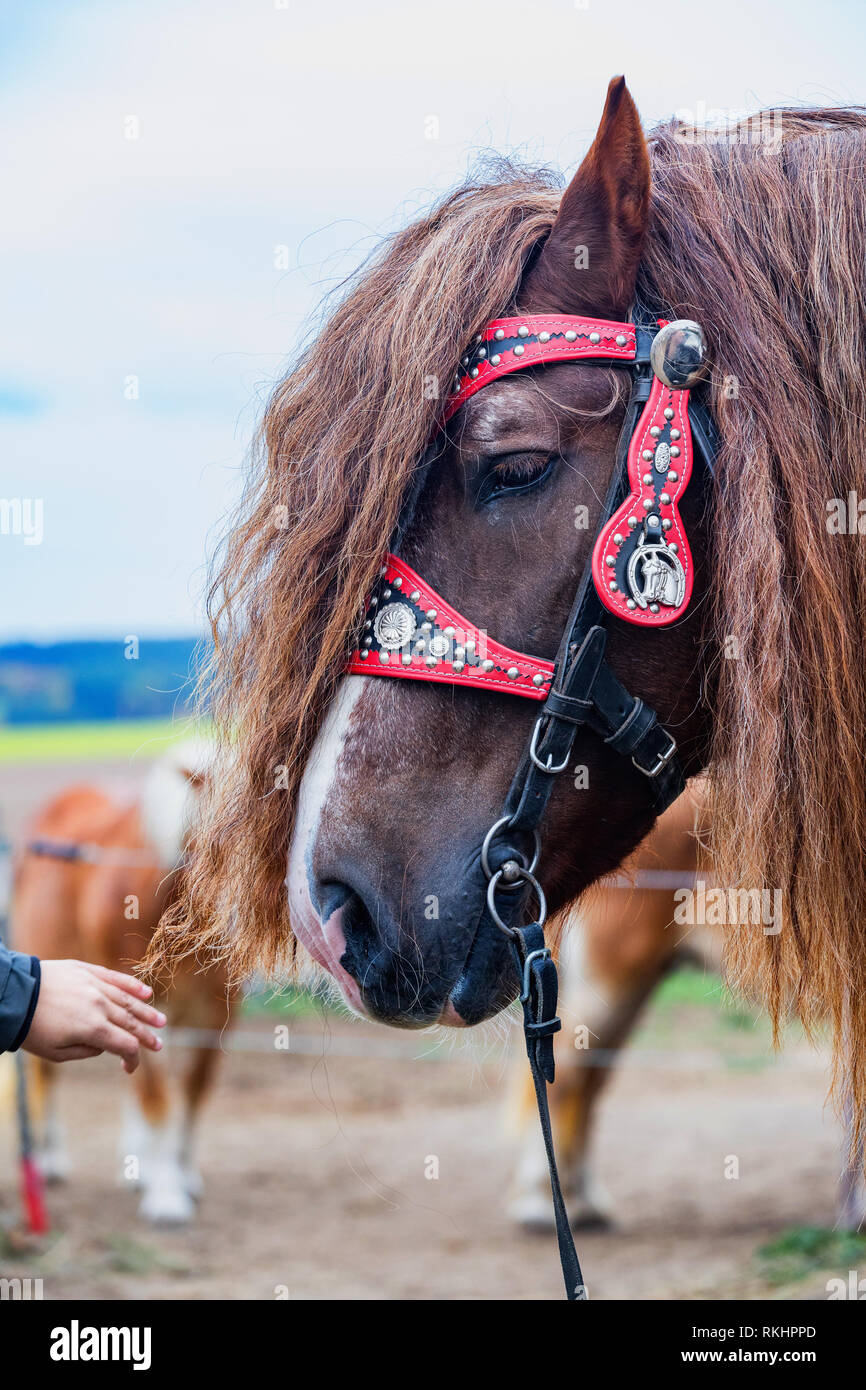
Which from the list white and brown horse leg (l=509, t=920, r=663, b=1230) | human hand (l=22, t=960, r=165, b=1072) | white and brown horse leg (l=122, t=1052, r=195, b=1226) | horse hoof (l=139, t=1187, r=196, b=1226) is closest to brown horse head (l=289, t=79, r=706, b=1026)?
human hand (l=22, t=960, r=165, b=1072)

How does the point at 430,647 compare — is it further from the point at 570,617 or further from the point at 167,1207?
the point at 167,1207

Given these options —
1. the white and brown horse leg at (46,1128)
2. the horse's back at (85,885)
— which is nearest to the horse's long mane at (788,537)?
the horse's back at (85,885)

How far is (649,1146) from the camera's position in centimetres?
637

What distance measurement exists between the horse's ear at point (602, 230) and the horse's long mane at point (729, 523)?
0.16ft

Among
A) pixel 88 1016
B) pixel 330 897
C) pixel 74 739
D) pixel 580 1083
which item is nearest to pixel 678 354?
pixel 330 897

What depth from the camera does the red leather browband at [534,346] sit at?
1.53m

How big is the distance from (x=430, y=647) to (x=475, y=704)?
0.34 ft

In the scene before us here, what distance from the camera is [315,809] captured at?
1458mm

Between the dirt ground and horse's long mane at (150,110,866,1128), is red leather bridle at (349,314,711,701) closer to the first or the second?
horse's long mane at (150,110,866,1128)

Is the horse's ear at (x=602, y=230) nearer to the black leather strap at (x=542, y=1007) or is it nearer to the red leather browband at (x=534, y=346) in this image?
the red leather browband at (x=534, y=346)

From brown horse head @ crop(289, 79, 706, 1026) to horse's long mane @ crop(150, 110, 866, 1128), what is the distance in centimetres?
7

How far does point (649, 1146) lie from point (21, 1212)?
345 centimetres
